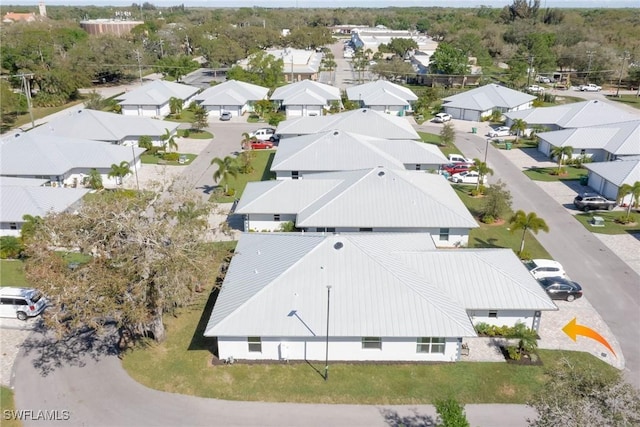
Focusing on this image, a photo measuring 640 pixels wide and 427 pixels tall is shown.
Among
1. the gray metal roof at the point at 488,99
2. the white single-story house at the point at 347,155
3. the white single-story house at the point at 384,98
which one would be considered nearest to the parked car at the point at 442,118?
the gray metal roof at the point at 488,99

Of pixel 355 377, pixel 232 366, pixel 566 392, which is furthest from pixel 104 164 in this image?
pixel 566 392

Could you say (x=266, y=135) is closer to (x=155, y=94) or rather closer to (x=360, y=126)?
(x=360, y=126)

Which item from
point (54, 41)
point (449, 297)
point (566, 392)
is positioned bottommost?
point (449, 297)

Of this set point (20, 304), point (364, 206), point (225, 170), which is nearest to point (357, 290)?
point (364, 206)

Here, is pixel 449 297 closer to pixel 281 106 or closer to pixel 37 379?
pixel 37 379

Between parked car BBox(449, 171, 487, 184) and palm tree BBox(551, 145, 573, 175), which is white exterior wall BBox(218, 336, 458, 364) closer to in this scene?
parked car BBox(449, 171, 487, 184)

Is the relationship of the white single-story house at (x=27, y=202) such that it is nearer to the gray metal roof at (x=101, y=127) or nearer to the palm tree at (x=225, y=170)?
the palm tree at (x=225, y=170)

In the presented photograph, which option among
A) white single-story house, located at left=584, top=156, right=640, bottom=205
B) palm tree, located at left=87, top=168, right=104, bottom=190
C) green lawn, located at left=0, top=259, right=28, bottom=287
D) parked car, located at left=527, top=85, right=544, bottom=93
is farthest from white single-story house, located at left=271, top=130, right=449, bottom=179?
parked car, located at left=527, top=85, right=544, bottom=93
